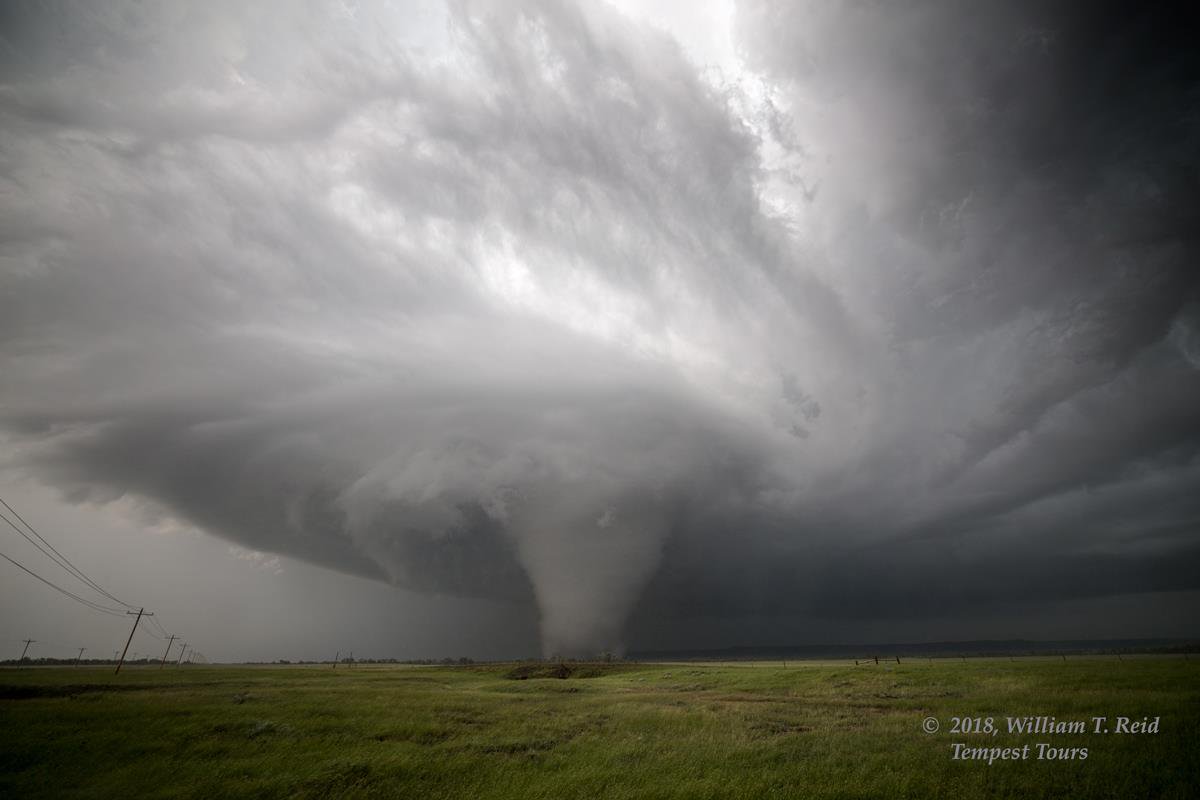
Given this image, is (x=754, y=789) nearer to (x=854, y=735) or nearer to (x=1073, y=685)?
(x=854, y=735)

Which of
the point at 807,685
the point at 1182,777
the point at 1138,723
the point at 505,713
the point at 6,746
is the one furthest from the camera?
the point at 807,685

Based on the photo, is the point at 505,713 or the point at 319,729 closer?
the point at 319,729

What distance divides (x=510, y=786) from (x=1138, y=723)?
28820 mm

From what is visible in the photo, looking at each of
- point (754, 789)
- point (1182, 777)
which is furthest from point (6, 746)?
point (1182, 777)

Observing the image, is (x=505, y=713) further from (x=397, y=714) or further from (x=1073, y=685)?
(x=1073, y=685)

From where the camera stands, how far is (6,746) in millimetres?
21078

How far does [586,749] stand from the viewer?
74.5 feet

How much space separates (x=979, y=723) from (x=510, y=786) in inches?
977

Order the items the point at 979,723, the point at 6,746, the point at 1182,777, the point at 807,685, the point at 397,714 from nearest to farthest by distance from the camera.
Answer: the point at 1182,777 → the point at 6,746 → the point at 979,723 → the point at 397,714 → the point at 807,685

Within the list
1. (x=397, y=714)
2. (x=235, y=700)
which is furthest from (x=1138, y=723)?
(x=235, y=700)

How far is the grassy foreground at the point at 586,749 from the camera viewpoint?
16.6m

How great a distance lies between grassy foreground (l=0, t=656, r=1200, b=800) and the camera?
16594mm

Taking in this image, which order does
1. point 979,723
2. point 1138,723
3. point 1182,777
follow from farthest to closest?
point 979,723 < point 1138,723 < point 1182,777

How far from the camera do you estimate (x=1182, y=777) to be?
16.0 meters
